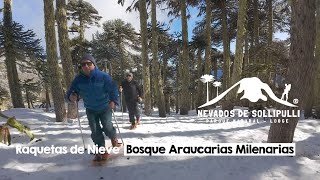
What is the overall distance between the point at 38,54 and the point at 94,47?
725 cm

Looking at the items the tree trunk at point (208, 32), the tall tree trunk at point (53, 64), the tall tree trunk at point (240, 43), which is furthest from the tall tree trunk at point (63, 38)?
the tree trunk at point (208, 32)

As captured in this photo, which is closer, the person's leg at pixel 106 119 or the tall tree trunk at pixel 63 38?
the person's leg at pixel 106 119

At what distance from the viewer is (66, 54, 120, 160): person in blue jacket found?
553 cm

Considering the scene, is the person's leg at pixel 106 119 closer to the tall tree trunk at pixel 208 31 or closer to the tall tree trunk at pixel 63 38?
the tall tree trunk at pixel 63 38

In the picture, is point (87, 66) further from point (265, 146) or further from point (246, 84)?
point (246, 84)

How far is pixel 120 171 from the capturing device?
5.27 metres

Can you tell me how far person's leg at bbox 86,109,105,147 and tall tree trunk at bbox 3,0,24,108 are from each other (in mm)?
14261

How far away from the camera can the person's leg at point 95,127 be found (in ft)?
→ 18.7

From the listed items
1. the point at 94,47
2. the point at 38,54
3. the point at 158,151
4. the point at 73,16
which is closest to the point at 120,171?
the point at 158,151

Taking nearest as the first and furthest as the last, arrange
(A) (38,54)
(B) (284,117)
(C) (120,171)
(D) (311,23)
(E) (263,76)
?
(C) (120,171)
(D) (311,23)
(B) (284,117)
(E) (263,76)
(A) (38,54)

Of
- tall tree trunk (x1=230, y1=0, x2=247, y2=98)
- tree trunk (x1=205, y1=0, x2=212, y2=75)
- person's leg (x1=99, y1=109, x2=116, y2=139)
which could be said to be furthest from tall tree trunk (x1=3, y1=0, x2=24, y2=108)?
person's leg (x1=99, y1=109, x2=116, y2=139)

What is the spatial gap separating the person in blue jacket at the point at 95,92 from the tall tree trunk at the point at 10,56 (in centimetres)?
1422

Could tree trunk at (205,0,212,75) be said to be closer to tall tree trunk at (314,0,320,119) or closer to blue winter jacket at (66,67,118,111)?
tall tree trunk at (314,0,320,119)

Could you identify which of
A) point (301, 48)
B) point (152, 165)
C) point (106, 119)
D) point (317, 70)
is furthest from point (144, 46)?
point (152, 165)
